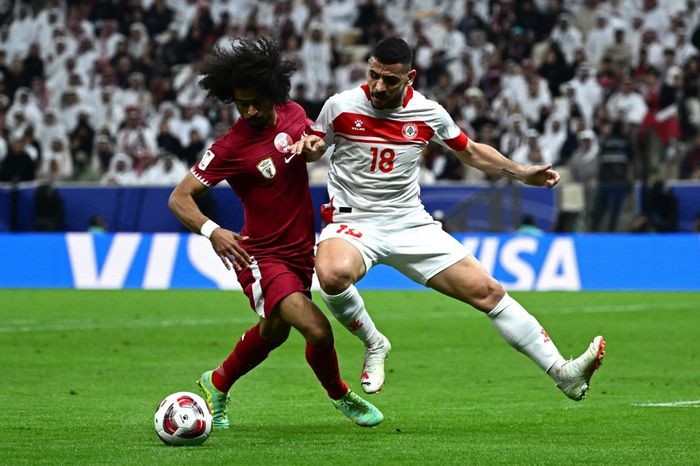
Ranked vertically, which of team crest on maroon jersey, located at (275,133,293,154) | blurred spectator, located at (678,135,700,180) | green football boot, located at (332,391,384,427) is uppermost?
team crest on maroon jersey, located at (275,133,293,154)

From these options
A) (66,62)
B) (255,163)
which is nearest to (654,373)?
(255,163)

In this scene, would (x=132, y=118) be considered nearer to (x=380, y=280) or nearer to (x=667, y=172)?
(x=380, y=280)

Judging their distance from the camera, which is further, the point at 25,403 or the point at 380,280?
the point at 380,280

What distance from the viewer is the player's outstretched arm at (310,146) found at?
8164mm

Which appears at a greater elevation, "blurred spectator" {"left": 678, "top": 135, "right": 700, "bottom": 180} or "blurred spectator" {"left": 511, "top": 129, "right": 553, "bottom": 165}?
"blurred spectator" {"left": 678, "top": 135, "right": 700, "bottom": 180}

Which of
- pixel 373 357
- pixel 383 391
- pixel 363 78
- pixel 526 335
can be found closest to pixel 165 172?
pixel 363 78

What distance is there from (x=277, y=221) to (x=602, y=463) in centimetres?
242

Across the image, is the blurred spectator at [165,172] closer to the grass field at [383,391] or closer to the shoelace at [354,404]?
the grass field at [383,391]

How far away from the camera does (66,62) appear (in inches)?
1163

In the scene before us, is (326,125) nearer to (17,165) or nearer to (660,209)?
(660,209)

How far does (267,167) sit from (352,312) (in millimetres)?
984

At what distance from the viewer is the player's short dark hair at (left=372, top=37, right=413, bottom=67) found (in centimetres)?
838

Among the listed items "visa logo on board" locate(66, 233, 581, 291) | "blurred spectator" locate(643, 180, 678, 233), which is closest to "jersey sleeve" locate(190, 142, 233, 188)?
"visa logo on board" locate(66, 233, 581, 291)

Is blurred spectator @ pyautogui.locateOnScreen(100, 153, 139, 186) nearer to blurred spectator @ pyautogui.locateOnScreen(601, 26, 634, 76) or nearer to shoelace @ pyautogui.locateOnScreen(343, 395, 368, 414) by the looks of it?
blurred spectator @ pyautogui.locateOnScreen(601, 26, 634, 76)
